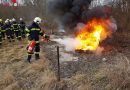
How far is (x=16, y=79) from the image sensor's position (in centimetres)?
945

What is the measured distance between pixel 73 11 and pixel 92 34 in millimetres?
2022

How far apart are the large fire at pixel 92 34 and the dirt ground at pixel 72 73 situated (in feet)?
2.58

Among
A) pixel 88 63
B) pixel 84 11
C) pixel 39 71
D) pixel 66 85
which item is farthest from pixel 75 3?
pixel 66 85

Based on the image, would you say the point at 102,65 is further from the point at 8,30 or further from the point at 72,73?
the point at 8,30

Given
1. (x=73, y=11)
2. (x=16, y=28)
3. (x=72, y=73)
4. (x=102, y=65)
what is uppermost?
(x=73, y=11)

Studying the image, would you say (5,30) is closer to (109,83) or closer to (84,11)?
(84,11)

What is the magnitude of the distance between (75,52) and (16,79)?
5.19m

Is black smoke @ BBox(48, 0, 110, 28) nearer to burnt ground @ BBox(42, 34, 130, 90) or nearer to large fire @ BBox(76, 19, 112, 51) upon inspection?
large fire @ BBox(76, 19, 112, 51)

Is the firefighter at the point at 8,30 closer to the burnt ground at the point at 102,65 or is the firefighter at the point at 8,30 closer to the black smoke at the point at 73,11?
the burnt ground at the point at 102,65

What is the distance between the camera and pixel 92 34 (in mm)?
14656

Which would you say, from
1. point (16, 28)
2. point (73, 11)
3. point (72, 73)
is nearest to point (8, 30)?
point (16, 28)

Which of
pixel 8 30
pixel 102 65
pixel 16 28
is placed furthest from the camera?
pixel 16 28

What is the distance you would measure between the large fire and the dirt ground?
2.58 feet

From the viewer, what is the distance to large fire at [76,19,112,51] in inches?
571
